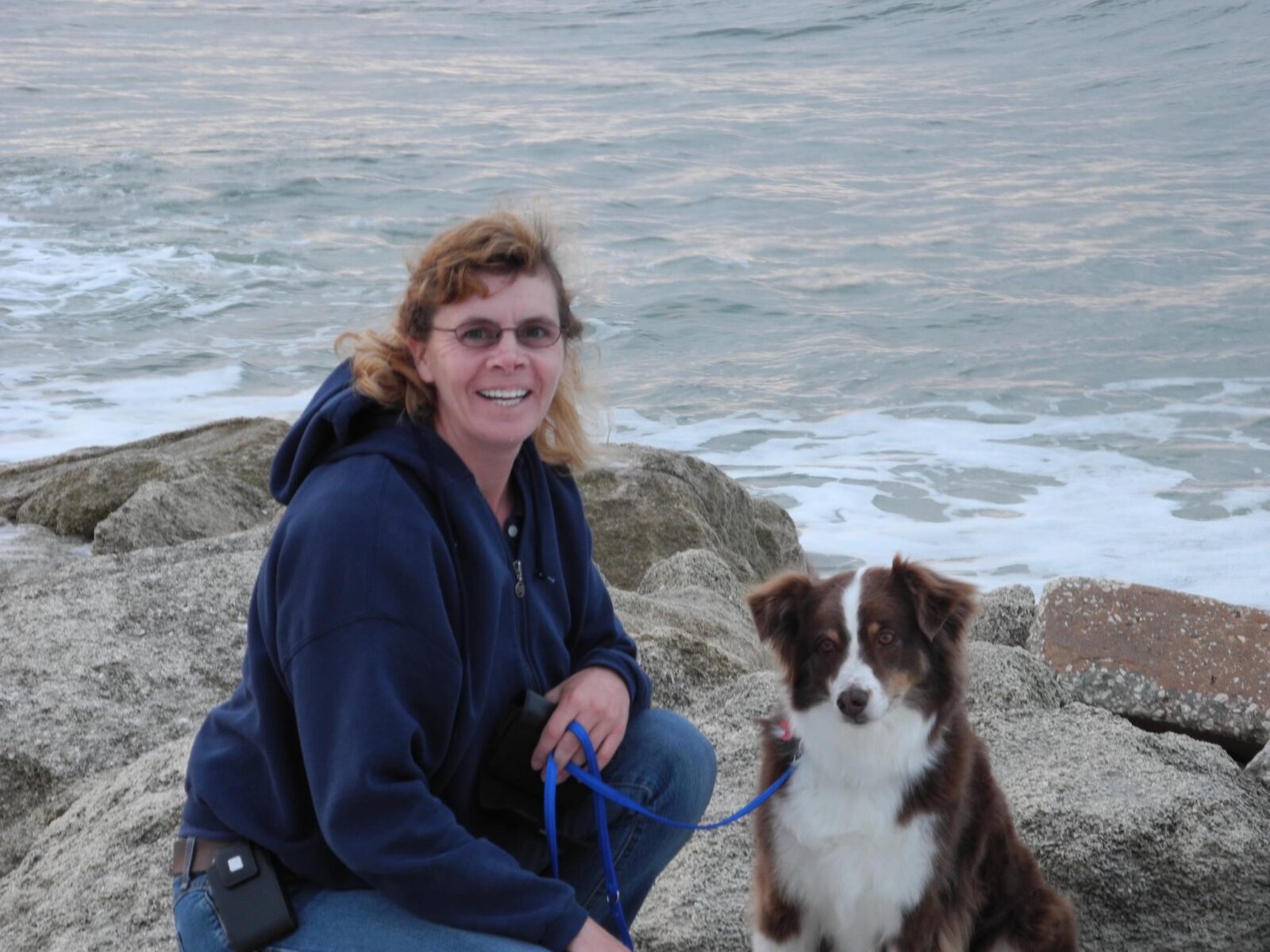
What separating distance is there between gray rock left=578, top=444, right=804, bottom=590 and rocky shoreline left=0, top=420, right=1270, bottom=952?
0.05 feet

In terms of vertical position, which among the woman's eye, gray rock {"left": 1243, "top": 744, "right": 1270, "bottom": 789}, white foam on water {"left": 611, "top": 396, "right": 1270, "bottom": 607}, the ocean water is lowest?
white foam on water {"left": 611, "top": 396, "right": 1270, "bottom": 607}

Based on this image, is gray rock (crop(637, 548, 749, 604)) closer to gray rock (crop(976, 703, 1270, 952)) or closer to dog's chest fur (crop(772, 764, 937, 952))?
gray rock (crop(976, 703, 1270, 952))

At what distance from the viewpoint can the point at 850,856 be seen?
311 cm

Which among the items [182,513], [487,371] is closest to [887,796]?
[487,371]

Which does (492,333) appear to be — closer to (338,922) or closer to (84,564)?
(338,922)

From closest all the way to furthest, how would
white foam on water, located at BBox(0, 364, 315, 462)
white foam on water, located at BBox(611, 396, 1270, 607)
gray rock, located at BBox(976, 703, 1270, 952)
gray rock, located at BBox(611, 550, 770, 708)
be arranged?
gray rock, located at BBox(976, 703, 1270, 952), gray rock, located at BBox(611, 550, 770, 708), white foam on water, located at BBox(611, 396, 1270, 607), white foam on water, located at BBox(0, 364, 315, 462)

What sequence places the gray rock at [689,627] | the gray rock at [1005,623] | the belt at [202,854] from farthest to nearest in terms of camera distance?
the gray rock at [1005,623], the gray rock at [689,627], the belt at [202,854]

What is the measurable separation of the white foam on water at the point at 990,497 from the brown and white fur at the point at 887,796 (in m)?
6.55

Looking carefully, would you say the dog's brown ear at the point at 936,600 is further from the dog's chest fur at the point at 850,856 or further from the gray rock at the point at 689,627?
the gray rock at the point at 689,627

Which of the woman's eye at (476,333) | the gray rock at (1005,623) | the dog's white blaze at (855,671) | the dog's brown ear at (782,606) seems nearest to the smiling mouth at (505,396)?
the woman's eye at (476,333)

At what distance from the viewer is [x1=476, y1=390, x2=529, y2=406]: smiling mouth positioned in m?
2.72

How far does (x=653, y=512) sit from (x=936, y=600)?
3.48 m

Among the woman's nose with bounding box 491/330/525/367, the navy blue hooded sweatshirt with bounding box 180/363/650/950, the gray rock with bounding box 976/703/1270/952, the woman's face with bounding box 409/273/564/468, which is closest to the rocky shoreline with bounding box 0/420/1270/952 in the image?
the gray rock with bounding box 976/703/1270/952

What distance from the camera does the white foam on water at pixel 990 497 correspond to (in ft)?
32.3
